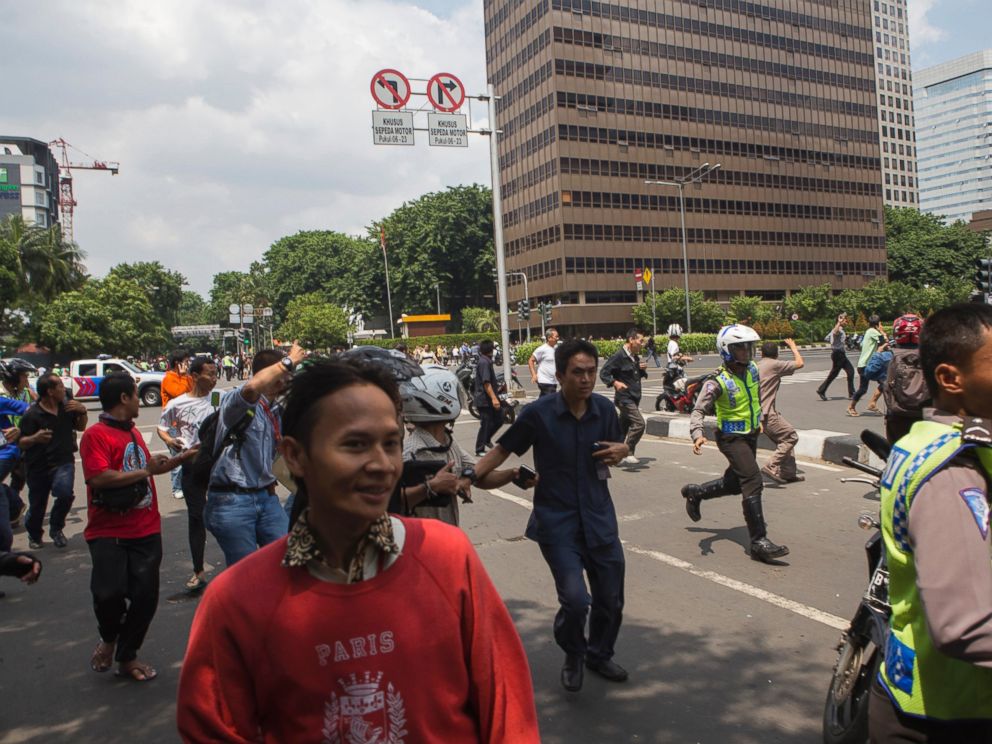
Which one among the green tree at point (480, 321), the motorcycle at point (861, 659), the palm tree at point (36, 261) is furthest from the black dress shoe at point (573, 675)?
the green tree at point (480, 321)

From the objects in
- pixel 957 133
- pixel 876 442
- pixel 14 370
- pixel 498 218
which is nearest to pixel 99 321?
pixel 498 218

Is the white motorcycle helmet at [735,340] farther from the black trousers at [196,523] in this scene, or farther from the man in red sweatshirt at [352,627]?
the man in red sweatshirt at [352,627]

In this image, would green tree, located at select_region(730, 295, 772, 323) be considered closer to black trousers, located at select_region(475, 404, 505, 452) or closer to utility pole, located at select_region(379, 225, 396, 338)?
utility pole, located at select_region(379, 225, 396, 338)

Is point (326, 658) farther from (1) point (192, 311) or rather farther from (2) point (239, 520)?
(1) point (192, 311)

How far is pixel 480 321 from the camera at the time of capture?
7056cm

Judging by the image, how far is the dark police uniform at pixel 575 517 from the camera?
405cm

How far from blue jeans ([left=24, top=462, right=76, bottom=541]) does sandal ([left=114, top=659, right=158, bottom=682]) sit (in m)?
3.87

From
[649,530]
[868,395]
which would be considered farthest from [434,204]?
[649,530]

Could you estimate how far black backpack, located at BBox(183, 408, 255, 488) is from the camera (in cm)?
444

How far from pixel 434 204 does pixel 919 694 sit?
77121 millimetres

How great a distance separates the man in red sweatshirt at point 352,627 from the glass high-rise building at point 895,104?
14633 cm

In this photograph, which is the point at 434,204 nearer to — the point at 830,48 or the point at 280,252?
the point at 280,252

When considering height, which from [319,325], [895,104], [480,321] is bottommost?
[480,321]

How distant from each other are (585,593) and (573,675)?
422 millimetres
